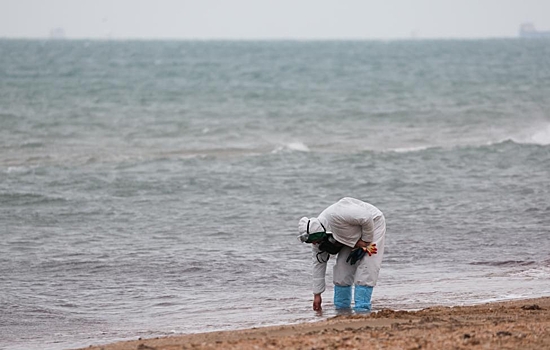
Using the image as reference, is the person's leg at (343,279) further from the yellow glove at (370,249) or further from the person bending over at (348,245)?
the yellow glove at (370,249)

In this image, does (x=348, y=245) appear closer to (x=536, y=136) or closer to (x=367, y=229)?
(x=367, y=229)

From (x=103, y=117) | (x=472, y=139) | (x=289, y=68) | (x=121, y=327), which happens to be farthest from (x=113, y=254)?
(x=289, y=68)

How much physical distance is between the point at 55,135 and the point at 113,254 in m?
14.8

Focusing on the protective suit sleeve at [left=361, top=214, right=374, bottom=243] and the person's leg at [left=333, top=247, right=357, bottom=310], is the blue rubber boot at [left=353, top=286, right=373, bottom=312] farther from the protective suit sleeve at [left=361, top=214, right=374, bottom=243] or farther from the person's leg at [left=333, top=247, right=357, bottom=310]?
the protective suit sleeve at [left=361, top=214, right=374, bottom=243]

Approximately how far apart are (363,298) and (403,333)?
5.72 ft

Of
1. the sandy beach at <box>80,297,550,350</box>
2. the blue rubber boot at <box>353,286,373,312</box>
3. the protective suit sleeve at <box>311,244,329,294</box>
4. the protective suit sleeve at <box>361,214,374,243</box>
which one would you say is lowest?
the sandy beach at <box>80,297,550,350</box>

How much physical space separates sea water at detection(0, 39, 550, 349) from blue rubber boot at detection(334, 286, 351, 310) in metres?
0.20

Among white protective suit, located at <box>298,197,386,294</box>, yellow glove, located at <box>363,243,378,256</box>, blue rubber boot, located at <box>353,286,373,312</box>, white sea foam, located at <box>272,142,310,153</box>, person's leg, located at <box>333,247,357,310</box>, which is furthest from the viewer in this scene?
white sea foam, located at <box>272,142,310,153</box>

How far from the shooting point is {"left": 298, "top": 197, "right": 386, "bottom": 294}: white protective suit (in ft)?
26.7

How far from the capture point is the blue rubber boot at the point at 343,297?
8.59 metres

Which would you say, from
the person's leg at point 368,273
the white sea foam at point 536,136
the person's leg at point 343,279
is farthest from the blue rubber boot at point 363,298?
the white sea foam at point 536,136

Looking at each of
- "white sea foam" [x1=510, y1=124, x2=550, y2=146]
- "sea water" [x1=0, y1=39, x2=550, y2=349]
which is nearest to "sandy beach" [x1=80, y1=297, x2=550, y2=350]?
"sea water" [x1=0, y1=39, x2=550, y2=349]

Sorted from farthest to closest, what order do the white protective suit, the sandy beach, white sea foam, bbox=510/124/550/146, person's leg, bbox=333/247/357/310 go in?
white sea foam, bbox=510/124/550/146 → person's leg, bbox=333/247/357/310 → the white protective suit → the sandy beach

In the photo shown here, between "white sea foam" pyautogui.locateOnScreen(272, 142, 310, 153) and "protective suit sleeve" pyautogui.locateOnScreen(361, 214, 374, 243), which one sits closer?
"protective suit sleeve" pyautogui.locateOnScreen(361, 214, 374, 243)
